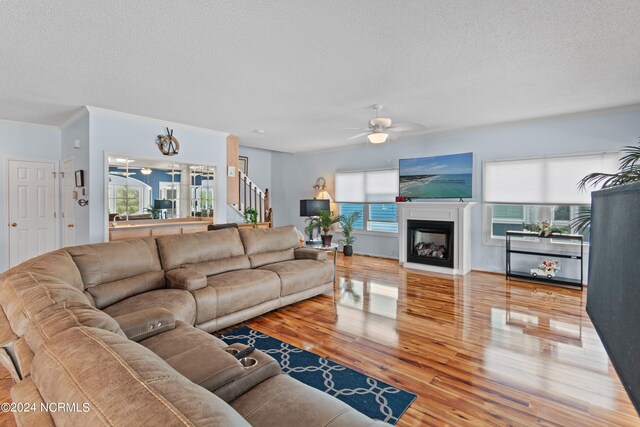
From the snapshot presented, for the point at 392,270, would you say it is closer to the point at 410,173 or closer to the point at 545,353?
the point at 410,173

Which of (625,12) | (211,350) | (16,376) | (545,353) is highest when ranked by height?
(625,12)

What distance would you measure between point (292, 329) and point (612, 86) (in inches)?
175

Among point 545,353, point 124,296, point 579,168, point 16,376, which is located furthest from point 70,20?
point 579,168

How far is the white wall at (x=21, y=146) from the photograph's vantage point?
5.36m

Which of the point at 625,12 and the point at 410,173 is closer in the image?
the point at 625,12

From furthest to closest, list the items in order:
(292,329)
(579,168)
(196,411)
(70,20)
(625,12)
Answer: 1. (579,168)
2. (292,329)
3. (70,20)
4. (625,12)
5. (196,411)

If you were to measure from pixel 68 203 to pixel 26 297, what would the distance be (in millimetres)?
5303

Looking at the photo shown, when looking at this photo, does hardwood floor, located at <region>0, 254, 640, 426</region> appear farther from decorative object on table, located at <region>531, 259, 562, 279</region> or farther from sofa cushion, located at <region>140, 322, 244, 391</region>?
sofa cushion, located at <region>140, 322, 244, 391</region>

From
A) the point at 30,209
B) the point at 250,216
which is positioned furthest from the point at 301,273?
the point at 30,209

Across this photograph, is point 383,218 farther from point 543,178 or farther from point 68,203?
point 68,203

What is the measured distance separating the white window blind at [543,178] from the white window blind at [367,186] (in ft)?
6.20

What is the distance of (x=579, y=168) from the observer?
4.92m

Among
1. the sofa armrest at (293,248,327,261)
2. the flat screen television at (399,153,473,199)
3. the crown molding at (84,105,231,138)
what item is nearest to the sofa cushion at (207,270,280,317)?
the sofa armrest at (293,248,327,261)

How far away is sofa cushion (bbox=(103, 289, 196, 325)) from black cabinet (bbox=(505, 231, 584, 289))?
4868 millimetres
